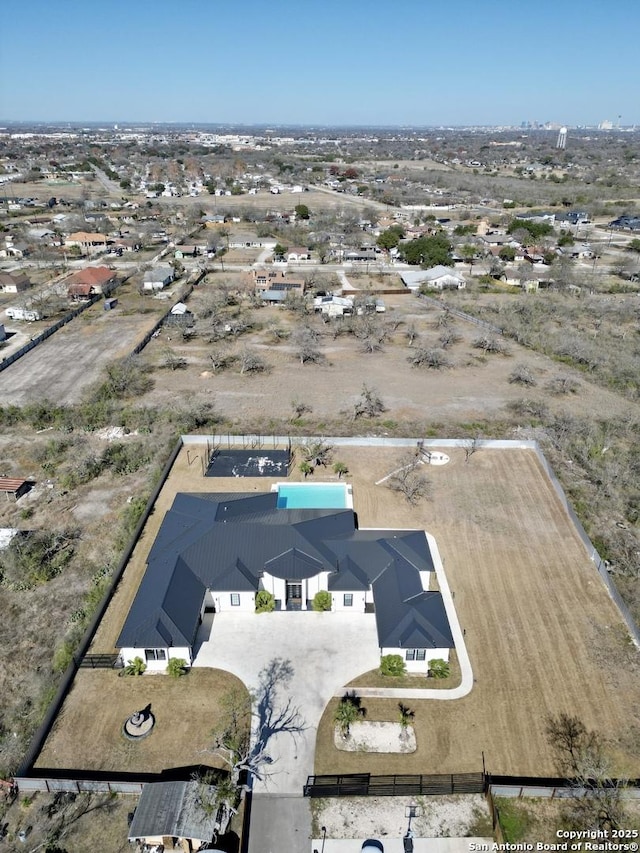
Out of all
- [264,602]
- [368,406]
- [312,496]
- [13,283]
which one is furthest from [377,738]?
[13,283]

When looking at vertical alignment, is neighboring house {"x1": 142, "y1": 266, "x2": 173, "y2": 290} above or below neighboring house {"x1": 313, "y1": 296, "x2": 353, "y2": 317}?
above

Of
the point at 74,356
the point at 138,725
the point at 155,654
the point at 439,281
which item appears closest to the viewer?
the point at 138,725

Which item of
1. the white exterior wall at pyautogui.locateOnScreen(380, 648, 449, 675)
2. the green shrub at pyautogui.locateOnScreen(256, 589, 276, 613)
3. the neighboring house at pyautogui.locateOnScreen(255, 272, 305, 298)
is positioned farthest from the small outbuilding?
the neighboring house at pyautogui.locateOnScreen(255, 272, 305, 298)

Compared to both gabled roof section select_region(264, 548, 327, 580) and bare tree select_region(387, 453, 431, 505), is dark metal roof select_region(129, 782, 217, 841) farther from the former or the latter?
bare tree select_region(387, 453, 431, 505)

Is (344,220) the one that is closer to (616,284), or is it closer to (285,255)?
(285,255)

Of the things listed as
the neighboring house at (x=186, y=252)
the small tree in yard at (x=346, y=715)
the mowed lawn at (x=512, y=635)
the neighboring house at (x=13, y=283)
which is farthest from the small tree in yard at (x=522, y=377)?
the neighboring house at (x=13, y=283)

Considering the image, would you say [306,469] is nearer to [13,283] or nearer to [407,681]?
[407,681]
